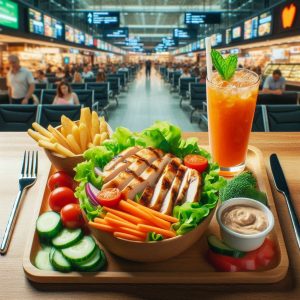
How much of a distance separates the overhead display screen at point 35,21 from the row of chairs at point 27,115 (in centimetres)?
727

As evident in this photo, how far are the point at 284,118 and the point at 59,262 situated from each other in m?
2.60

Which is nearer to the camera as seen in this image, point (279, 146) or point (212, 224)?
point (212, 224)

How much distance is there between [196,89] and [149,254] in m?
6.61

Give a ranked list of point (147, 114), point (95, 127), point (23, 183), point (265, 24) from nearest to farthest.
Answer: point (23, 183) → point (95, 127) → point (147, 114) → point (265, 24)

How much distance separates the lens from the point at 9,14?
26.4ft

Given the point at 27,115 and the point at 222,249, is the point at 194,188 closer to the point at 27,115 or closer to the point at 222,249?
the point at 222,249

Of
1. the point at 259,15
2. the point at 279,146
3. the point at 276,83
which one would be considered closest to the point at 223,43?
the point at 259,15

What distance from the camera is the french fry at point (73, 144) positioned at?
1.29 meters

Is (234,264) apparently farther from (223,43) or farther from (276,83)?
(223,43)

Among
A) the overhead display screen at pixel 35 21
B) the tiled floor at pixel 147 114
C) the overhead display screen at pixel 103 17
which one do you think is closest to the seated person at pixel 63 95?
the tiled floor at pixel 147 114

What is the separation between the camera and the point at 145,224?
785 mm

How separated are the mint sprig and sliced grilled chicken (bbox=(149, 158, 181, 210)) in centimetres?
40

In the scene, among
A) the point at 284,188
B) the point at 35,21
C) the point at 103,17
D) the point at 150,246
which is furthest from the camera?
the point at 103,17

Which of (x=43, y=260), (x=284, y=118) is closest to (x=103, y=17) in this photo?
(x=284, y=118)
